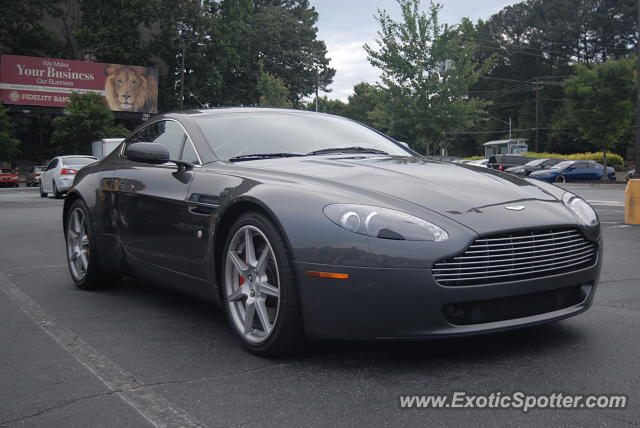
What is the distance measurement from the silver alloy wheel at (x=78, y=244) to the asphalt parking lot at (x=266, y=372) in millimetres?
787

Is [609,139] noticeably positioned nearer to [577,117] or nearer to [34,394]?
[577,117]

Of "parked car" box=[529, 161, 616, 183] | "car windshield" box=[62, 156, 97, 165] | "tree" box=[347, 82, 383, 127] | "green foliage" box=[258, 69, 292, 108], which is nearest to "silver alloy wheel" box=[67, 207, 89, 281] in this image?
"car windshield" box=[62, 156, 97, 165]

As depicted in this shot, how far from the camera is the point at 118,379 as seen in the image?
3205 millimetres

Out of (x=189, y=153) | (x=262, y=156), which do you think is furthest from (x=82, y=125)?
(x=262, y=156)

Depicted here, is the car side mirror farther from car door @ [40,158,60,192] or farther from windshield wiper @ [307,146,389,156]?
car door @ [40,158,60,192]

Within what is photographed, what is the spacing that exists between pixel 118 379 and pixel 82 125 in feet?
132

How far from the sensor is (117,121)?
168ft

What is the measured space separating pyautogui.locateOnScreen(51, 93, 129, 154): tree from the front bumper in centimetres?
4024

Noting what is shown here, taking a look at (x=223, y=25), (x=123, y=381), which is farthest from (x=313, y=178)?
(x=223, y=25)

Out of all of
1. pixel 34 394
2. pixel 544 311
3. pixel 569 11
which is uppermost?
pixel 569 11

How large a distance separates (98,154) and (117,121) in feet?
73.2

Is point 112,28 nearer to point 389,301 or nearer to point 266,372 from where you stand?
point 266,372

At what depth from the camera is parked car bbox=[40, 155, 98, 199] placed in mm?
21938

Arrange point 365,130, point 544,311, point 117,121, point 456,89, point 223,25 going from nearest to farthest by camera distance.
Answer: point 544,311 → point 365,130 → point 456,89 → point 117,121 → point 223,25
